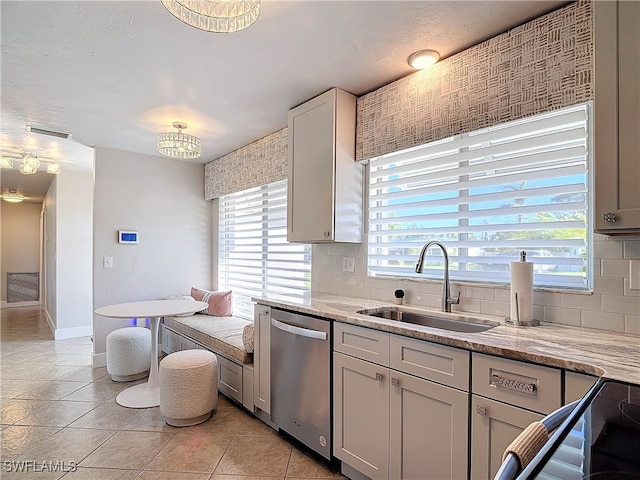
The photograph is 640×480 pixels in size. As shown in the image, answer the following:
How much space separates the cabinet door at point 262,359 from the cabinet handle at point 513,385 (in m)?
1.56

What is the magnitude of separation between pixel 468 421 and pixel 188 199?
165 inches

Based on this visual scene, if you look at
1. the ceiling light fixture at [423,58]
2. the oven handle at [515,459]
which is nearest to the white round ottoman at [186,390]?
the oven handle at [515,459]

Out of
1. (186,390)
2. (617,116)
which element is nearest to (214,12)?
(617,116)

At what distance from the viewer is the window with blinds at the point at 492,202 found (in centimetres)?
176

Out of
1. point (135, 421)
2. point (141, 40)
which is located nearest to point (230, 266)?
point (135, 421)

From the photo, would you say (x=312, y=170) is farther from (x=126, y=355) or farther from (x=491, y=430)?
(x=126, y=355)

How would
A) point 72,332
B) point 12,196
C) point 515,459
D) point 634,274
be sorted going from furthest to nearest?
1. point 12,196
2. point 72,332
3. point 634,274
4. point 515,459

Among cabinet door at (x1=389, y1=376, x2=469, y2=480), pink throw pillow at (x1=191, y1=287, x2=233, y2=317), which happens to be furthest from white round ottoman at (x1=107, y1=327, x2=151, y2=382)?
cabinet door at (x1=389, y1=376, x2=469, y2=480)

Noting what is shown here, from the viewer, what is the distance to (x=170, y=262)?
4473 millimetres

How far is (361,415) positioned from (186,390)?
1359 mm

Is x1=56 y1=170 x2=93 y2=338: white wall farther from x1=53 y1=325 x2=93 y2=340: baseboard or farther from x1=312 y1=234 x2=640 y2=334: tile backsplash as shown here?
x1=312 y1=234 x2=640 y2=334: tile backsplash

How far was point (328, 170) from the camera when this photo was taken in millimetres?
2551

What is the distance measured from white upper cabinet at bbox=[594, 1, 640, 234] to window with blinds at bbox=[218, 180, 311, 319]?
232 cm

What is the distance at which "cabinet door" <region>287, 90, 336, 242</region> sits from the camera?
255 centimetres
